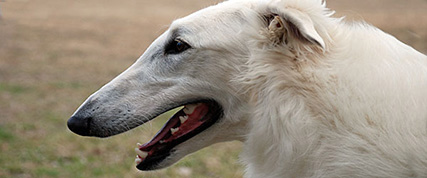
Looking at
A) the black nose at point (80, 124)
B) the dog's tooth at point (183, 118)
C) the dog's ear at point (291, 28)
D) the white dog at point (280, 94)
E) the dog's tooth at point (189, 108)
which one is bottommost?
the black nose at point (80, 124)

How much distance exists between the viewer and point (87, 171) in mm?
5492

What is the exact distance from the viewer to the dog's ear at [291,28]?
89.0 inches

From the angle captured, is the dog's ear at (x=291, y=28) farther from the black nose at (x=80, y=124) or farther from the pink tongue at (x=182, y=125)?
the black nose at (x=80, y=124)

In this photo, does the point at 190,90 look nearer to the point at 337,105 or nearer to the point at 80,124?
the point at 80,124

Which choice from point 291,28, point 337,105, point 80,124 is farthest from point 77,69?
point 337,105

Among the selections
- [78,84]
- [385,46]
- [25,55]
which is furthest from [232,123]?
[25,55]

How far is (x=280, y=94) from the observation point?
243 centimetres

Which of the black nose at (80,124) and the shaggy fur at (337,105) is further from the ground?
the shaggy fur at (337,105)

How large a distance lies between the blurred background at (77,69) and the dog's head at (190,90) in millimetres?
195

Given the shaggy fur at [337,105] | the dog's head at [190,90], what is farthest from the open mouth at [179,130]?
the shaggy fur at [337,105]

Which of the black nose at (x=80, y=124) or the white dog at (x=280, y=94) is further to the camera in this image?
the black nose at (x=80, y=124)

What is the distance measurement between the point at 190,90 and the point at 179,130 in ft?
0.75

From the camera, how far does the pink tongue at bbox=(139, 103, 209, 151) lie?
271 cm

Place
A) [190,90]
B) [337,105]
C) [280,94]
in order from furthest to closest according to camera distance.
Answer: [190,90] < [280,94] < [337,105]
